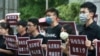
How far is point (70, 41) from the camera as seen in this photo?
806cm

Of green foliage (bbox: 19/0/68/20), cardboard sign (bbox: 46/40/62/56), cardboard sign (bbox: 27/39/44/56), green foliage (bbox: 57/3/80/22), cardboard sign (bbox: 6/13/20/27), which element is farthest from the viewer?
green foliage (bbox: 19/0/68/20)

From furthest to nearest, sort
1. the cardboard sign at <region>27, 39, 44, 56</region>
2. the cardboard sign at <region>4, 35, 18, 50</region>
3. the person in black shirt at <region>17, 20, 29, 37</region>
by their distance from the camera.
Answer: the person in black shirt at <region>17, 20, 29, 37</region> < the cardboard sign at <region>4, 35, 18, 50</region> < the cardboard sign at <region>27, 39, 44, 56</region>

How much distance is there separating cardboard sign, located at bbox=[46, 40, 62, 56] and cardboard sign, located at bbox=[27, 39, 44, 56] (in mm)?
324

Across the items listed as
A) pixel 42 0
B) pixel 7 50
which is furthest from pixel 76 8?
pixel 7 50

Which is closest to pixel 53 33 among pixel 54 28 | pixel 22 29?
pixel 54 28

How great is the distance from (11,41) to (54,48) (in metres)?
1.85

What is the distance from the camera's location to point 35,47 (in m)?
9.20

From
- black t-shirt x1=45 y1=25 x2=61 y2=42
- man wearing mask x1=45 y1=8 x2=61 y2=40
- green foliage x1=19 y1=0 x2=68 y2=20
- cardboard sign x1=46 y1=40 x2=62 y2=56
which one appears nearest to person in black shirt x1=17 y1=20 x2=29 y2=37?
man wearing mask x1=45 y1=8 x2=61 y2=40

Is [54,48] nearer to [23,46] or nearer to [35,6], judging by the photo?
[23,46]

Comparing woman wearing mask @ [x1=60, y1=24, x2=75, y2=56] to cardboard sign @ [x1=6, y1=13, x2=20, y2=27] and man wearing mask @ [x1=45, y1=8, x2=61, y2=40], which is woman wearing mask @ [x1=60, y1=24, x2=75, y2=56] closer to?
man wearing mask @ [x1=45, y1=8, x2=61, y2=40]

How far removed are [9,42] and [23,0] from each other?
43.7 meters

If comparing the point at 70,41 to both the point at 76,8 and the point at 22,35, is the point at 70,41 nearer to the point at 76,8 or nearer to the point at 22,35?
the point at 22,35

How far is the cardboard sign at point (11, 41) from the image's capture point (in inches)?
402

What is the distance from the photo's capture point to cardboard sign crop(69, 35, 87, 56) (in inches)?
311
